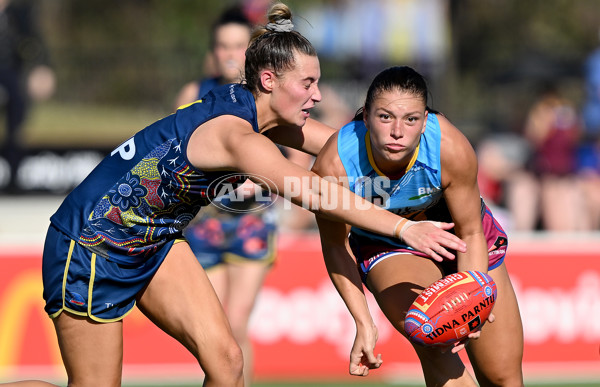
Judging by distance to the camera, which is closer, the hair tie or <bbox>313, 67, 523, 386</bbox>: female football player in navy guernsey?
<bbox>313, 67, 523, 386</bbox>: female football player in navy guernsey

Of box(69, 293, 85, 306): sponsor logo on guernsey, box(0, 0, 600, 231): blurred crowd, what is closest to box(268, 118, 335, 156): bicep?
box(69, 293, 85, 306): sponsor logo on guernsey

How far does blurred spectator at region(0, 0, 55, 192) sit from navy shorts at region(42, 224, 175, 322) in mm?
5920

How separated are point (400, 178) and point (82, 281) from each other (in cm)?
150

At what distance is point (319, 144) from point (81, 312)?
139 cm

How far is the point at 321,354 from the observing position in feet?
24.7

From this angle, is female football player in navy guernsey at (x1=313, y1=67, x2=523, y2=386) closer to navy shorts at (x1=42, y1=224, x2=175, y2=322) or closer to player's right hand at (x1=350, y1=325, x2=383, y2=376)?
player's right hand at (x1=350, y1=325, x2=383, y2=376)

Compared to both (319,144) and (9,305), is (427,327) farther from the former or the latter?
(9,305)

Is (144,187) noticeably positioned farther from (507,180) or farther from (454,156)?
(507,180)

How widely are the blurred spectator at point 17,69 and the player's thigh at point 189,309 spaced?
5.97m

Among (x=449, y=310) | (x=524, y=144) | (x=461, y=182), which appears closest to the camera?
(x=449, y=310)

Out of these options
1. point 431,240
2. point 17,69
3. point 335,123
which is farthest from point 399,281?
point 17,69

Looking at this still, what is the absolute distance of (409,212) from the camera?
13.7 ft

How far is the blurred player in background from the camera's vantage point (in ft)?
19.0

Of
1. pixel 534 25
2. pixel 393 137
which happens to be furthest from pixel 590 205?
pixel 534 25
